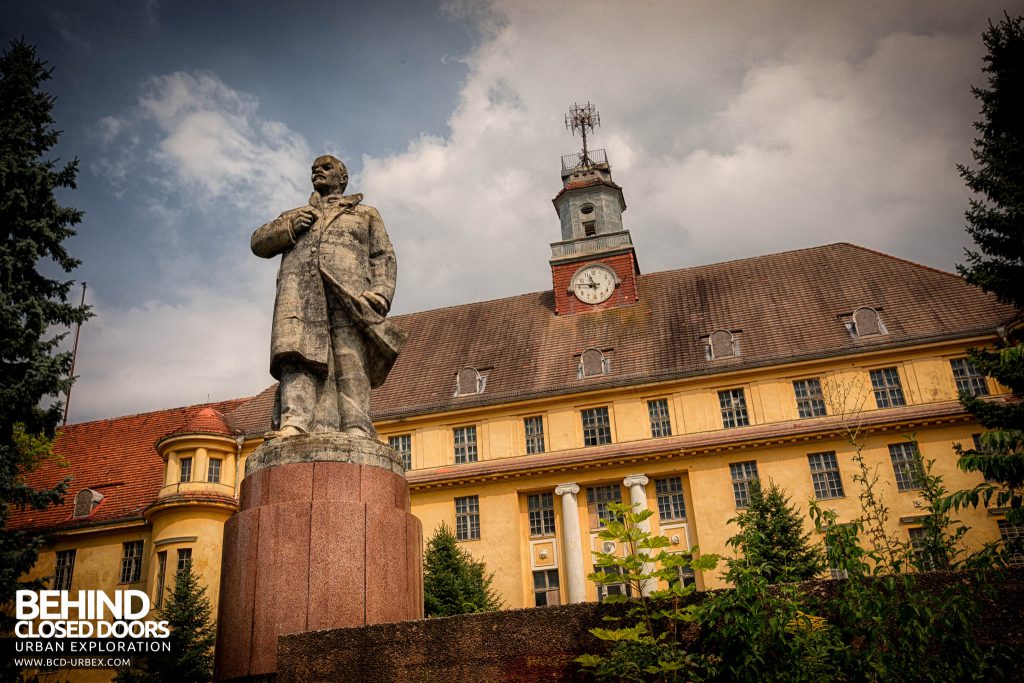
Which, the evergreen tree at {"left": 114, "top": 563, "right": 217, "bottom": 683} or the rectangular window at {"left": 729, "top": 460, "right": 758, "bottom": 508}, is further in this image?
the rectangular window at {"left": 729, "top": 460, "right": 758, "bottom": 508}

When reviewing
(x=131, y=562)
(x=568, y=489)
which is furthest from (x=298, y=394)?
(x=131, y=562)

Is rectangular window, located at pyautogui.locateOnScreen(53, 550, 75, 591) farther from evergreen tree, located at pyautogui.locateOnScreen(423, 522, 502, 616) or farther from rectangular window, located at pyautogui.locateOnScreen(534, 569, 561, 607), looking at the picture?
rectangular window, located at pyautogui.locateOnScreen(534, 569, 561, 607)

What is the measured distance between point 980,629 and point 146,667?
20653mm

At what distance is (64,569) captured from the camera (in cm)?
3397

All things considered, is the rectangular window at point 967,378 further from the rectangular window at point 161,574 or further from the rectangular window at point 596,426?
the rectangular window at point 161,574

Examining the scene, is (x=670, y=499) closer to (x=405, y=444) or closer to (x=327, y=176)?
(x=405, y=444)

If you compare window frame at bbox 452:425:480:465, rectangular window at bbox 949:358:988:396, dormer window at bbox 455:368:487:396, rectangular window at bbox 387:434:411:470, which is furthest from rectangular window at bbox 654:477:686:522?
rectangular window at bbox 949:358:988:396

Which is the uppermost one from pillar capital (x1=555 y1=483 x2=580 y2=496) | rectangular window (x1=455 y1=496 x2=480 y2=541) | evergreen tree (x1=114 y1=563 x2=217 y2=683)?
pillar capital (x1=555 y1=483 x2=580 y2=496)

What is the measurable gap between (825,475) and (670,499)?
18.3ft

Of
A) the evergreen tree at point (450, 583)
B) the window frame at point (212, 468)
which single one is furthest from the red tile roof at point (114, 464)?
the evergreen tree at point (450, 583)

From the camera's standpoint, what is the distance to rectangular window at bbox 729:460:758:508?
2966 cm

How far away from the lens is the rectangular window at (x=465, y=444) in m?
33.2

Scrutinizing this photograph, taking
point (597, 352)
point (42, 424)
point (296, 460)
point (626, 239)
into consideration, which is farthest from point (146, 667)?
point (626, 239)

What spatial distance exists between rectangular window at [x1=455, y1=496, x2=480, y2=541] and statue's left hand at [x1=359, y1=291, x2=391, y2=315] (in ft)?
75.6
